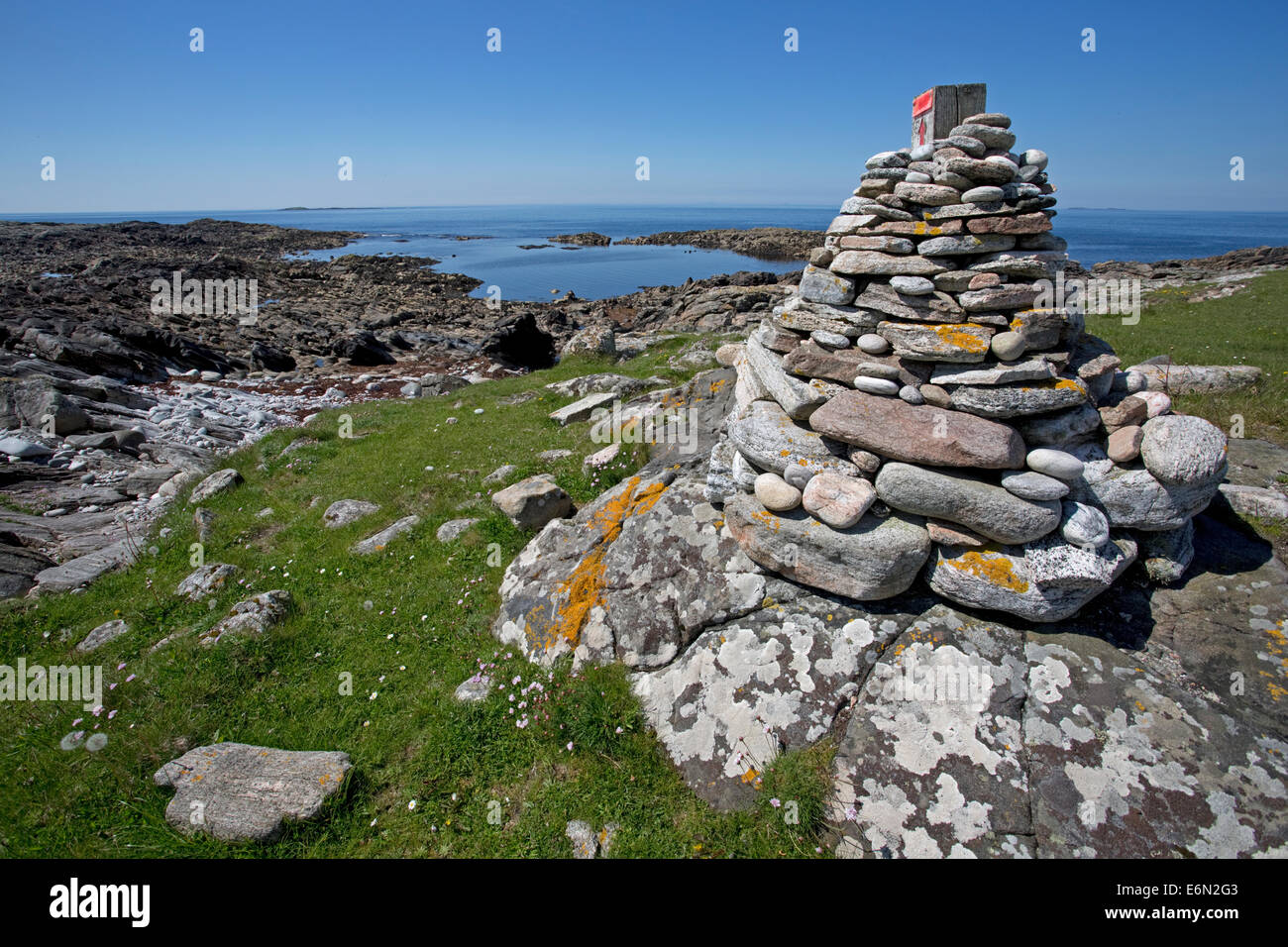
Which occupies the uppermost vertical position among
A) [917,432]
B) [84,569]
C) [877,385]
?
[877,385]

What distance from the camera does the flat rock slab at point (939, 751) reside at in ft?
15.1

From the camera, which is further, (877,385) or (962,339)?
(877,385)

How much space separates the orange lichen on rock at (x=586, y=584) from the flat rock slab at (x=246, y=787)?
2465 mm

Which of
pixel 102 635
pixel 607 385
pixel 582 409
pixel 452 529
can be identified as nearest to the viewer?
pixel 102 635

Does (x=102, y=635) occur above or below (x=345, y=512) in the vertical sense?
below

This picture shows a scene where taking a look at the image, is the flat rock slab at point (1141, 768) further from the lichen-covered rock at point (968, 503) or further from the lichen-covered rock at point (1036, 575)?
the lichen-covered rock at point (968, 503)

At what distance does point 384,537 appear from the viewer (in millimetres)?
10273

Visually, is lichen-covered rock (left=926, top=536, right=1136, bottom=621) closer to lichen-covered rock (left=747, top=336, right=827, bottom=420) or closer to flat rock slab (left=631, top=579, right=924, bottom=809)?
flat rock slab (left=631, top=579, right=924, bottom=809)

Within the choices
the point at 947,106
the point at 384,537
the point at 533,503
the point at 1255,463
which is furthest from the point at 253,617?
the point at 1255,463

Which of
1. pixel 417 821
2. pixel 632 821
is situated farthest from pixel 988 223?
pixel 417 821

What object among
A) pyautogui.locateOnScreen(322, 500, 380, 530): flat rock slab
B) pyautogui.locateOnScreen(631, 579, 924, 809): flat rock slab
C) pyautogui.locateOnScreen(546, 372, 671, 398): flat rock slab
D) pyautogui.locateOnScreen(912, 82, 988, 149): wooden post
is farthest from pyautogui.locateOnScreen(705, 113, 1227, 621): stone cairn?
pyautogui.locateOnScreen(546, 372, 671, 398): flat rock slab

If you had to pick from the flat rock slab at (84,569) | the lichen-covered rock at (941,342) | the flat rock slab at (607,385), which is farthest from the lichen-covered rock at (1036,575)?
the flat rock slab at (84,569)

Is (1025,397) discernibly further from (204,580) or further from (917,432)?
(204,580)

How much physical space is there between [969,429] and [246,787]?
7878 millimetres
